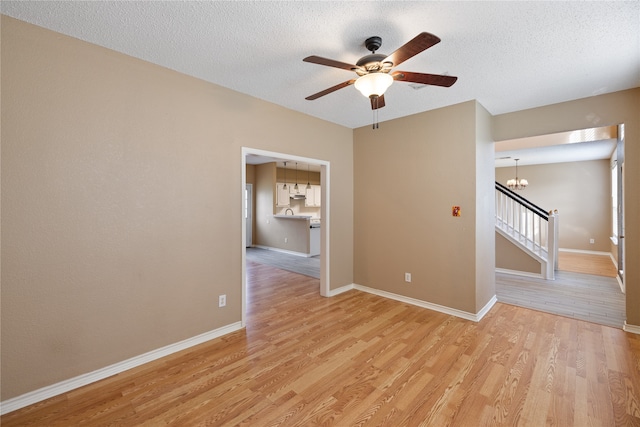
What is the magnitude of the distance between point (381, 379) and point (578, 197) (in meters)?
8.88

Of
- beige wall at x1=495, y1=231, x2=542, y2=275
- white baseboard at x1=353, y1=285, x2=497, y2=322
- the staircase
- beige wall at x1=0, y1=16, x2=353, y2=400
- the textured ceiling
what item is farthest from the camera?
beige wall at x1=495, y1=231, x2=542, y2=275

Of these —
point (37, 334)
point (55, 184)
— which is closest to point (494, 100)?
point (55, 184)

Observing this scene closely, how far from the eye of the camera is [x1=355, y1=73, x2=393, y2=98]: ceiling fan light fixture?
195 cm

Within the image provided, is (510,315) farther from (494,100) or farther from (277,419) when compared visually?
(277,419)

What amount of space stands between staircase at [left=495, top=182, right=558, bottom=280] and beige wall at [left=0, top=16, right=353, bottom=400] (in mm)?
5363

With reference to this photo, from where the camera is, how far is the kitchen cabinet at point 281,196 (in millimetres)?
8516

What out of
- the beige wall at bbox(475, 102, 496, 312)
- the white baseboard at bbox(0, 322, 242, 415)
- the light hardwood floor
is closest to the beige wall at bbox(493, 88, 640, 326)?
the light hardwood floor

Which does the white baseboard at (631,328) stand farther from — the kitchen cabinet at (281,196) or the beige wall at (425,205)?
the kitchen cabinet at (281,196)

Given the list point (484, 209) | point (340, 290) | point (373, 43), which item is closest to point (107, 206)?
point (373, 43)

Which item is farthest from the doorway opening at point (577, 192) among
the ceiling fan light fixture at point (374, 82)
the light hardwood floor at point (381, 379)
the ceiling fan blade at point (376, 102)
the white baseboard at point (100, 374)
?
the white baseboard at point (100, 374)

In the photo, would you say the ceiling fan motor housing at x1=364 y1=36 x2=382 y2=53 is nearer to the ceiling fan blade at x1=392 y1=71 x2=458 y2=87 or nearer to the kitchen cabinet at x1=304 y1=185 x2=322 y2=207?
the ceiling fan blade at x1=392 y1=71 x2=458 y2=87

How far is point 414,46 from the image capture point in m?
1.65

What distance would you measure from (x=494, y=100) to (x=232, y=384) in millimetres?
3995

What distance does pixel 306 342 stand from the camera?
2803 mm
